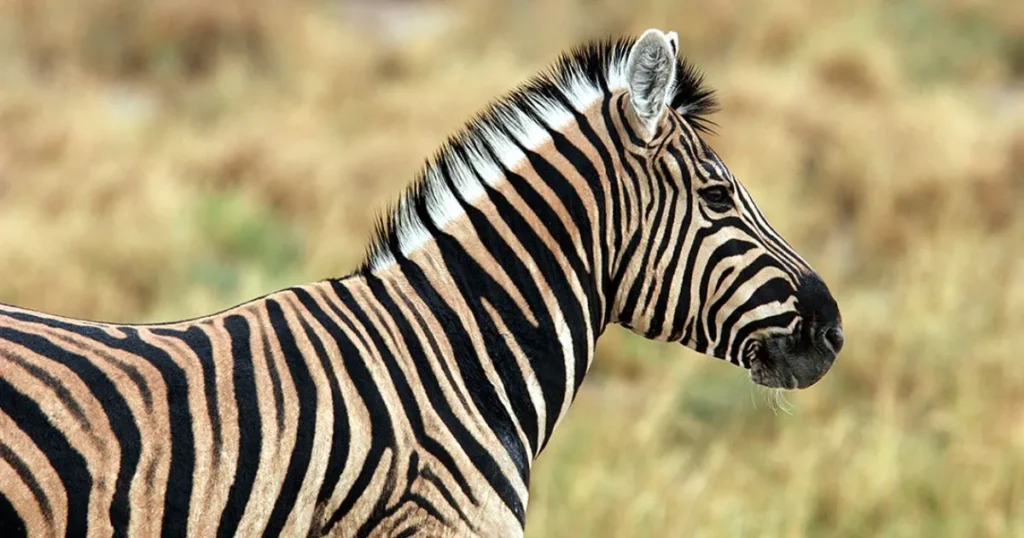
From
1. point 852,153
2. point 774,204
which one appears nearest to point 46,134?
point 774,204

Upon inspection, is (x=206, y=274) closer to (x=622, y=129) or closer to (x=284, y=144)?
(x=284, y=144)

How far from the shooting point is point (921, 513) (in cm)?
681

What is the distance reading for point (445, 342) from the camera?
3371 millimetres

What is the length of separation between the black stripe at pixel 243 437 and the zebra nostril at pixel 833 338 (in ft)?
5.04

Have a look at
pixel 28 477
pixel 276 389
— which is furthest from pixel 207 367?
pixel 28 477

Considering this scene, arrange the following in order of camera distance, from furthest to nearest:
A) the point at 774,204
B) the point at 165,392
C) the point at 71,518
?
the point at 774,204 → the point at 165,392 → the point at 71,518

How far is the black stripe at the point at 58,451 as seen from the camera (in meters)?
2.81

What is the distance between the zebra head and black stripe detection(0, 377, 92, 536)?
4.83ft

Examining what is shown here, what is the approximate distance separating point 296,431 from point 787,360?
4.42 feet

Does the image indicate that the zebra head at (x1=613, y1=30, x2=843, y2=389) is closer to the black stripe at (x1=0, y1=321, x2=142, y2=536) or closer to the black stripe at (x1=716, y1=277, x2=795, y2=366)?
the black stripe at (x1=716, y1=277, x2=795, y2=366)

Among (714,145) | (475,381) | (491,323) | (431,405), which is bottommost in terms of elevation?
(431,405)

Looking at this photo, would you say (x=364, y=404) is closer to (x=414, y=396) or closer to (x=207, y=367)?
(x=414, y=396)

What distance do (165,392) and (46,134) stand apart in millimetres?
8094

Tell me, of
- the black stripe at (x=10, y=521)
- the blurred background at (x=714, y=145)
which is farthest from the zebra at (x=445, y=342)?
the blurred background at (x=714, y=145)
